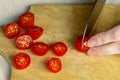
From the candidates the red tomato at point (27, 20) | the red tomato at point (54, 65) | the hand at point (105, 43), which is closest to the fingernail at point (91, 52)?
the hand at point (105, 43)

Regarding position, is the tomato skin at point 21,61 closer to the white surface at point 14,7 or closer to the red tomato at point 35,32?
the red tomato at point 35,32

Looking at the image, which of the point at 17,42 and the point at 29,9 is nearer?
the point at 17,42

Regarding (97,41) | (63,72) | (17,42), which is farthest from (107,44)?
(17,42)

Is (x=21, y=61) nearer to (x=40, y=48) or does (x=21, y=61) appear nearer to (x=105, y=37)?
(x=40, y=48)

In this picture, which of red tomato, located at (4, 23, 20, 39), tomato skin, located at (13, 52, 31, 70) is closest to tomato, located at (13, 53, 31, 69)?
tomato skin, located at (13, 52, 31, 70)

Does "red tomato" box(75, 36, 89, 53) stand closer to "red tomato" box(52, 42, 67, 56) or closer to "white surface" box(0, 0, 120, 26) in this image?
"red tomato" box(52, 42, 67, 56)

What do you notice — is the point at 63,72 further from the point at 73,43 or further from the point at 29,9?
the point at 29,9
